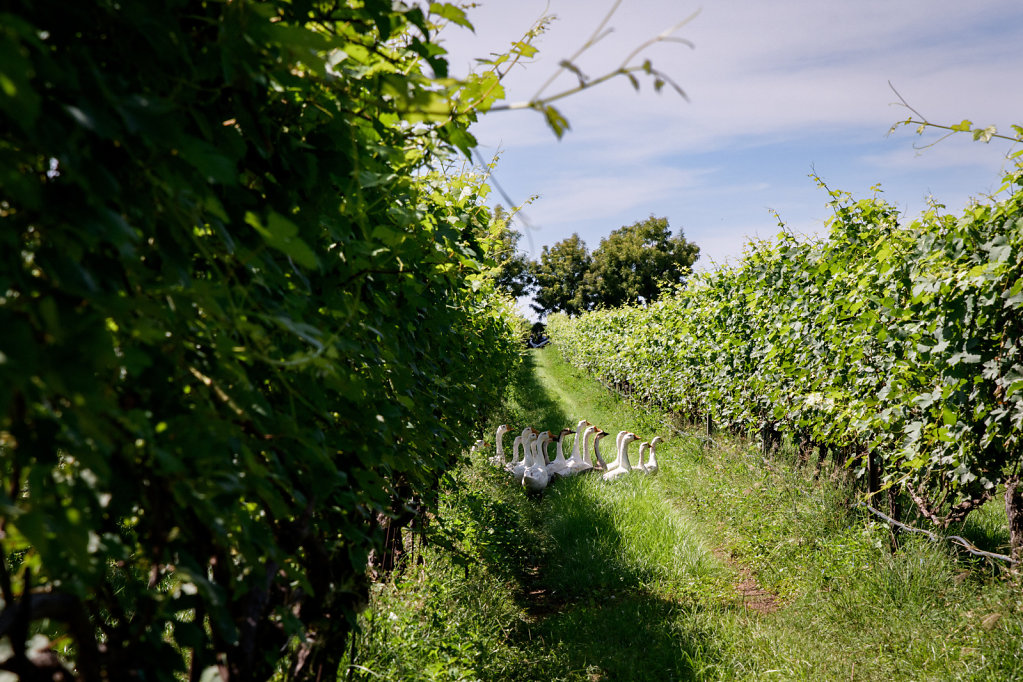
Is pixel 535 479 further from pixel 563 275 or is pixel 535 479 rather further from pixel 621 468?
pixel 563 275

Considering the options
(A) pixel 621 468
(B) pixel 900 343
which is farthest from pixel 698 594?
(A) pixel 621 468

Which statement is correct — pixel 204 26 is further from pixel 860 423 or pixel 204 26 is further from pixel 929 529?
pixel 929 529

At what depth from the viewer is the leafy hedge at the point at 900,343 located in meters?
4.09

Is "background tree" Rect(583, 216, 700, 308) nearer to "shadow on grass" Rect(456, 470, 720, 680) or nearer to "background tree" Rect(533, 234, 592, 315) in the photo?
"background tree" Rect(533, 234, 592, 315)

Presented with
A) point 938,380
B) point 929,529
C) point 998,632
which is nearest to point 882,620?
point 998,632

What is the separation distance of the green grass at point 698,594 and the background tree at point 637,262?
47.0 m

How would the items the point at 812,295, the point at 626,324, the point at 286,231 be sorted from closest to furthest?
the point at 286,231 → the point at 812,295 → the point at 626,324

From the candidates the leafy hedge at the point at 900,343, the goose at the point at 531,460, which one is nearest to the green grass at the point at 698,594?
the leafy hedge at the point at 900,343

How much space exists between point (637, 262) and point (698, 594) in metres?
50.9

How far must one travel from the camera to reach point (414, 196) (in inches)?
91.3

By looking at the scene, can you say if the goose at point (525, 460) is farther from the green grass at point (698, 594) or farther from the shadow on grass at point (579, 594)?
the green grass at point (698, 594)

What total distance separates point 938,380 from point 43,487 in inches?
211

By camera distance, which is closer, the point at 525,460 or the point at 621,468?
the point at 621,468

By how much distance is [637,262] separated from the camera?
55.2 m
